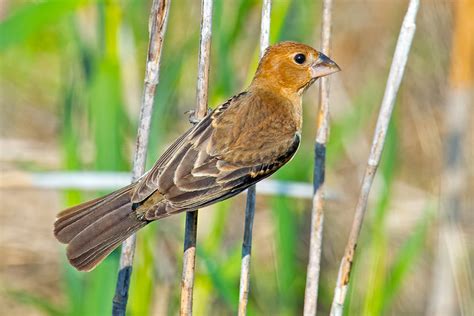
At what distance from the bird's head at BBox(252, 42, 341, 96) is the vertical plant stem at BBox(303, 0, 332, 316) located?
0.17 meters

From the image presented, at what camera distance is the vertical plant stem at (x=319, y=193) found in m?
3.36

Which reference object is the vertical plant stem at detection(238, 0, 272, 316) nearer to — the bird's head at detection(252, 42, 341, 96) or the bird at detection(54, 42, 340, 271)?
the bird at detection(54, 42, 340, 271)

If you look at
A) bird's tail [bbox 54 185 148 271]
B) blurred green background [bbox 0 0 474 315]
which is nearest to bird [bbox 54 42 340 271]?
bird's tail [bbox 54 185 148 271]

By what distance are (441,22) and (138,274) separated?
2003 mm

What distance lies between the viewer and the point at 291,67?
3.80 m

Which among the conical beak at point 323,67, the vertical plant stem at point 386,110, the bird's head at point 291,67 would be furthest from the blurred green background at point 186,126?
the vertical plant stem at point 386,110

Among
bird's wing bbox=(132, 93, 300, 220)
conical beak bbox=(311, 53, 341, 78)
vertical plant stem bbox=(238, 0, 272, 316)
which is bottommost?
vertical plant stem bbox=(238, 0, 272, 316)

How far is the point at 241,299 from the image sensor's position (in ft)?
10.5

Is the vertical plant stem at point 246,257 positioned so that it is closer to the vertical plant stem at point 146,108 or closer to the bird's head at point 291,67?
the vertical plant stem at point 146,108

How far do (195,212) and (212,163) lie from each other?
0.33 metres

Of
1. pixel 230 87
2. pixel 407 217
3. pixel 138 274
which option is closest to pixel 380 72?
pixel 407 217

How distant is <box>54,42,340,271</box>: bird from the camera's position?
3.25 metres

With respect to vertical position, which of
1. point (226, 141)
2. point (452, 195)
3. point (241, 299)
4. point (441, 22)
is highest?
point (441, 22)

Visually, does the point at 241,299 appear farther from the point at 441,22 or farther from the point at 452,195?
the point at 441,22
